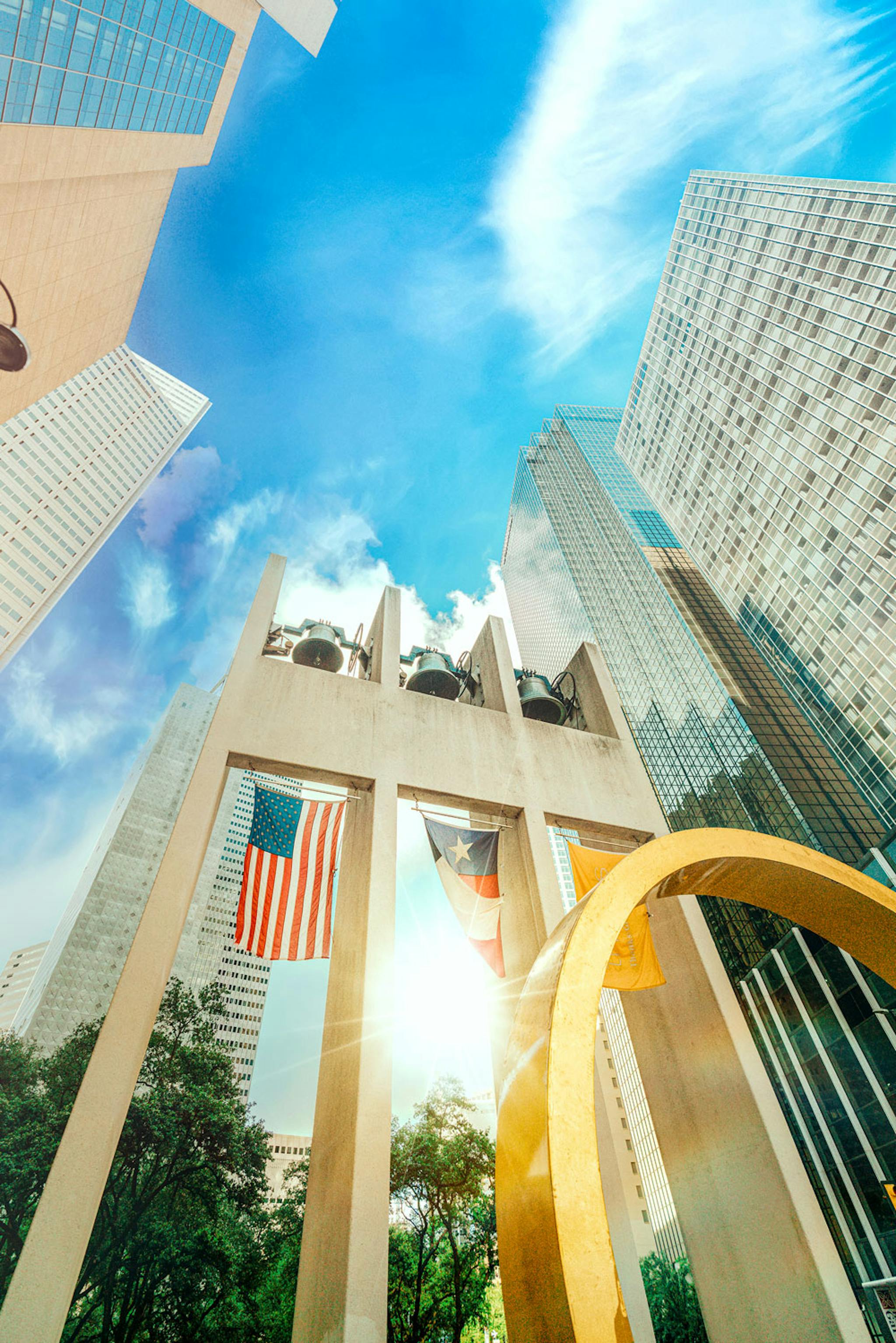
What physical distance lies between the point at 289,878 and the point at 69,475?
10101 cm

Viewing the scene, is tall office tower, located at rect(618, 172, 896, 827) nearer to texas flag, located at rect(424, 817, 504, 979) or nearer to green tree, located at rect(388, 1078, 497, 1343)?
green tree, located at rect(388, 1078, 497, 1343)

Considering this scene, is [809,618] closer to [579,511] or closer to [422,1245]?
[579,511]

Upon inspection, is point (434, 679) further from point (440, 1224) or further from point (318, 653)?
point (440, 1224)

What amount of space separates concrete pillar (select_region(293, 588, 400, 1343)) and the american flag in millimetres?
470

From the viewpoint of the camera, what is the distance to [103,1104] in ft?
18.8

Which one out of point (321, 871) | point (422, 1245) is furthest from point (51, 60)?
point (422, 1245)

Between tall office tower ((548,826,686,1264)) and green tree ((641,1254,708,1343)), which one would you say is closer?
green tree ((641,1254,708,1343))

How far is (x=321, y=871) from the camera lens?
28.3ft

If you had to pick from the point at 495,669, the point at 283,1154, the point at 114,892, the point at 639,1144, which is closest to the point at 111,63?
the point at 495,669

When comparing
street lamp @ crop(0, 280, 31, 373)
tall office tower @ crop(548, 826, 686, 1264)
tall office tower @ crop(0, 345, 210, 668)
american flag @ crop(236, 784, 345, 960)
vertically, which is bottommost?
american flag @ crop(236, 784, 345, 960)

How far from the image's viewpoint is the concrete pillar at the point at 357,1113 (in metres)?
5.65

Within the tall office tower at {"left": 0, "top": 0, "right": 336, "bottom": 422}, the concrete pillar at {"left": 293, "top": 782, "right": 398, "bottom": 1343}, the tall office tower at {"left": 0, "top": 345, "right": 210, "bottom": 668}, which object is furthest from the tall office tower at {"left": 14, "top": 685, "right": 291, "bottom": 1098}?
the concrete pillar at {"left": 293, "top": 782, "right": 398, "bottom": 1343}

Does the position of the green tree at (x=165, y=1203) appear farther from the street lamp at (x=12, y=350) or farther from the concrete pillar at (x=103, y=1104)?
the street lamp at (x=12, y=350)

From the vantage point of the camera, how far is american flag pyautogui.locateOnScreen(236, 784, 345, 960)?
26.3 feet
